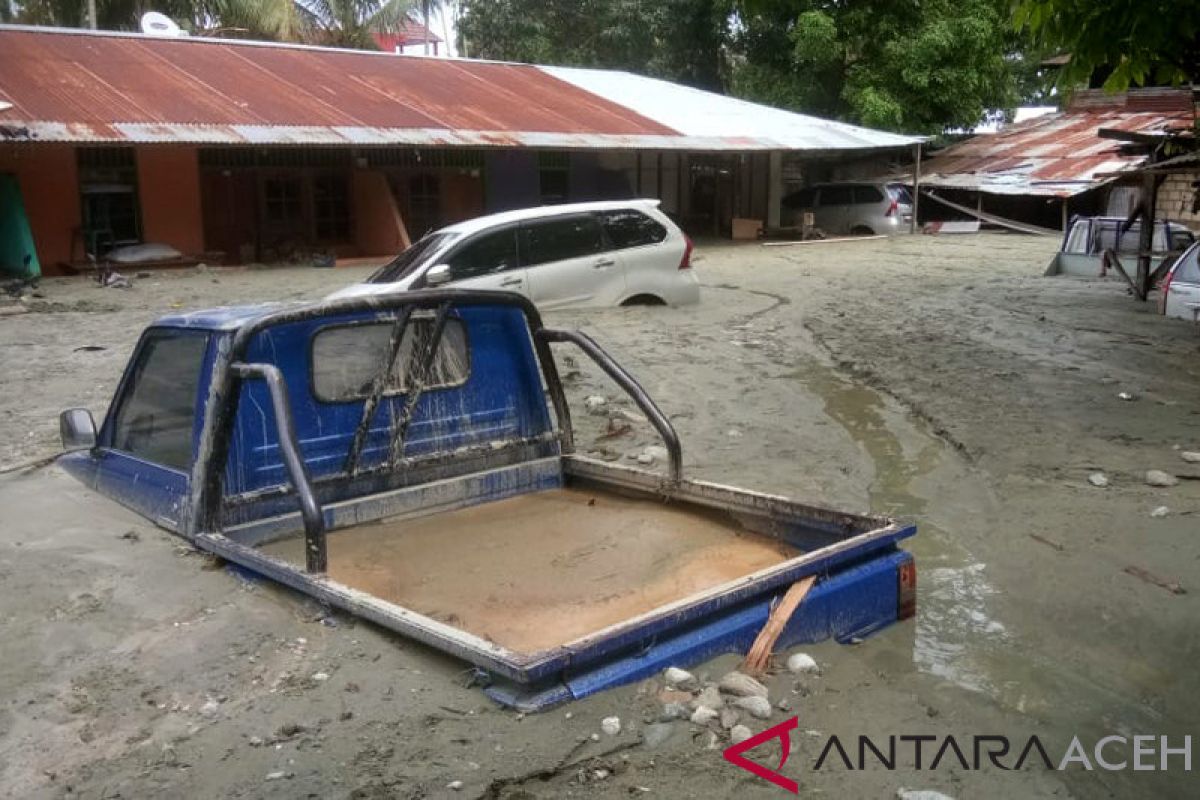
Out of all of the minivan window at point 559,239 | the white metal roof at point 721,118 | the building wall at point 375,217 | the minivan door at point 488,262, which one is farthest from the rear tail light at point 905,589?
the white metal roof at point 721,118

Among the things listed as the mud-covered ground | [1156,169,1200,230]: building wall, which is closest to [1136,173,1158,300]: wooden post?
the mud-covered ground

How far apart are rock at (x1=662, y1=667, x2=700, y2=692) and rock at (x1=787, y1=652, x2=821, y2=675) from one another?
441mm

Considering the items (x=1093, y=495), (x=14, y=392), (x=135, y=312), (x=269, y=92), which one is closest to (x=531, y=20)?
(x=269, y=92)

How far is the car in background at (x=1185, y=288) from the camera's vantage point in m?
12.4

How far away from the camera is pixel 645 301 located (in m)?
12.6

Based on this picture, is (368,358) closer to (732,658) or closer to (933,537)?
(732,658)

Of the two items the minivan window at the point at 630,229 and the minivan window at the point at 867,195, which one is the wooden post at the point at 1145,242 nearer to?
the minivan window at the point at 630,229

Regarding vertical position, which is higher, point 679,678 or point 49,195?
point 49,195

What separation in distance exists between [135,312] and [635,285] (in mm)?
6037

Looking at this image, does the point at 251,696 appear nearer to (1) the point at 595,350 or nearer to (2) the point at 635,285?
(1) the point at 595,350

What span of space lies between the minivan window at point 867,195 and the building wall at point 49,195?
709 inches

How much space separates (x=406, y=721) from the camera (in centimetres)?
309

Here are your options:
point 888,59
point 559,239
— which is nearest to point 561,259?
point 559,239

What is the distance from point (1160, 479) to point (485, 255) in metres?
6.80
